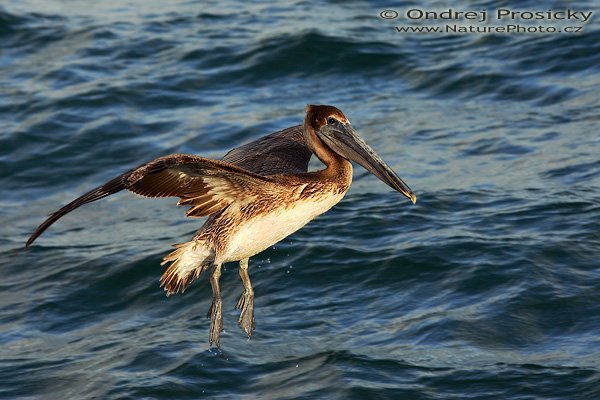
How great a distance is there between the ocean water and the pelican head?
1.74m

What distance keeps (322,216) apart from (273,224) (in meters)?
3.83

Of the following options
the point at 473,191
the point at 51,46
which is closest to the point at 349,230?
the point at 473,191

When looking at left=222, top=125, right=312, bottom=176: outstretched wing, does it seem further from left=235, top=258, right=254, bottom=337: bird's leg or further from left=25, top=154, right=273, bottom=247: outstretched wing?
left=235, top=258, right=254, bottom=337: bird's leg

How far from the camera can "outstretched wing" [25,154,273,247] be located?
6105 millimetres

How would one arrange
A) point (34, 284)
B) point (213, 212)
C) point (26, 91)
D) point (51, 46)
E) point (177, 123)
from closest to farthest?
point (213, 212) → point (34, 284) → point (177, 123) → point (26, 91) → point (51, 46)

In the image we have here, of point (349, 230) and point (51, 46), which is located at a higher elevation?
point (51, 46)

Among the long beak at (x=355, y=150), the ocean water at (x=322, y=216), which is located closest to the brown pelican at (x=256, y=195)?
the long beak at (x=355, y=150)

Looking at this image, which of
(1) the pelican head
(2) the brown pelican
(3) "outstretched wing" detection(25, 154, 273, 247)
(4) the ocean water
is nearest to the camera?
(3) "outstretched wing" detection(25, 154, 273, 247)

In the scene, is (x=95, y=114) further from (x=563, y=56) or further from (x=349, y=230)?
(x=563, y=56)

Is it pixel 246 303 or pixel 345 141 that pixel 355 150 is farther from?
pixel 246 303

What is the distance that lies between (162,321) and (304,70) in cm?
559

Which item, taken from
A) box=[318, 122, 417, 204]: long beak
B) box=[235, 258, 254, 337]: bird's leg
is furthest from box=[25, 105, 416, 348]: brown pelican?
box=[235, 258, 254, 337]: bird's leg

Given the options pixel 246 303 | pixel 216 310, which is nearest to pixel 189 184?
pixel 216 310

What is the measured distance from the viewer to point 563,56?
13422mm
